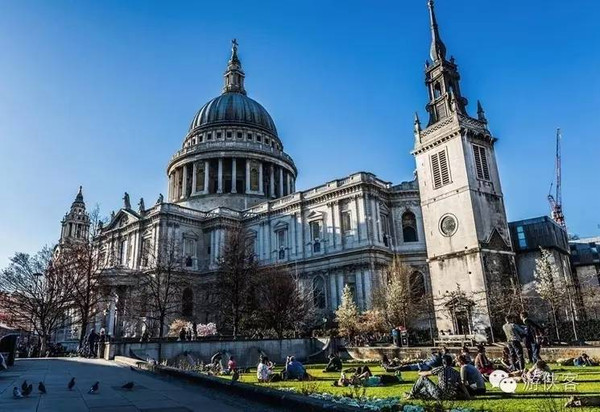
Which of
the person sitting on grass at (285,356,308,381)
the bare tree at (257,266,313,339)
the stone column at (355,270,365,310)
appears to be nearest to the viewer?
the person sitting on grass at (285,356,308,381)

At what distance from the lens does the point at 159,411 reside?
8383 millimetres

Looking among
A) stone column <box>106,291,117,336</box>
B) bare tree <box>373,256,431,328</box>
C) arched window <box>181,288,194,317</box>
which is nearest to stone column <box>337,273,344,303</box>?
bare tree <box>373,256,431,328</box>

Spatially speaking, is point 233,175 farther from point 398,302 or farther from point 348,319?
point 398,302

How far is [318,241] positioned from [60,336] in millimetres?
41180

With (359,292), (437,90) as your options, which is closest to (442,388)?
(437,90)

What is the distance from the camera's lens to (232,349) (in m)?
28.5

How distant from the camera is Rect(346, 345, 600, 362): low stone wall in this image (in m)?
18.4

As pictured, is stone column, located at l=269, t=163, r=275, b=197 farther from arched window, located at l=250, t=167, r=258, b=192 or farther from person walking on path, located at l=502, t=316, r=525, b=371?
person walking on path, located at l=502, t=316, r=525, b=371

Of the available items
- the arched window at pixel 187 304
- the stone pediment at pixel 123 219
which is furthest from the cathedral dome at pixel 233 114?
the arched window at pixel 187 304

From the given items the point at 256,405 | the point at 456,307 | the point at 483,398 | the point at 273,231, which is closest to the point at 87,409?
the point at 256,405

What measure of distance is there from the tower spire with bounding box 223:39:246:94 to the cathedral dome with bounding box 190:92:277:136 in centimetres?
352

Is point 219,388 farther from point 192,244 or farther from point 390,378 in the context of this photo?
point 192,244

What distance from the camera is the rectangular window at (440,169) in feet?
124

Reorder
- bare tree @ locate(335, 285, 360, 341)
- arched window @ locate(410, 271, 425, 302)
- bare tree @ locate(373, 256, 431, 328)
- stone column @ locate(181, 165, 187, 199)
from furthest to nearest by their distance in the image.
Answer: stone column @ locate(181, 165, 187, 199)
arched window @ locate(410, 271, 425, 302)
bare tree @ locate(373, 256, 431, 328)
bare tree @ locate(335, 285, 360, 341)
